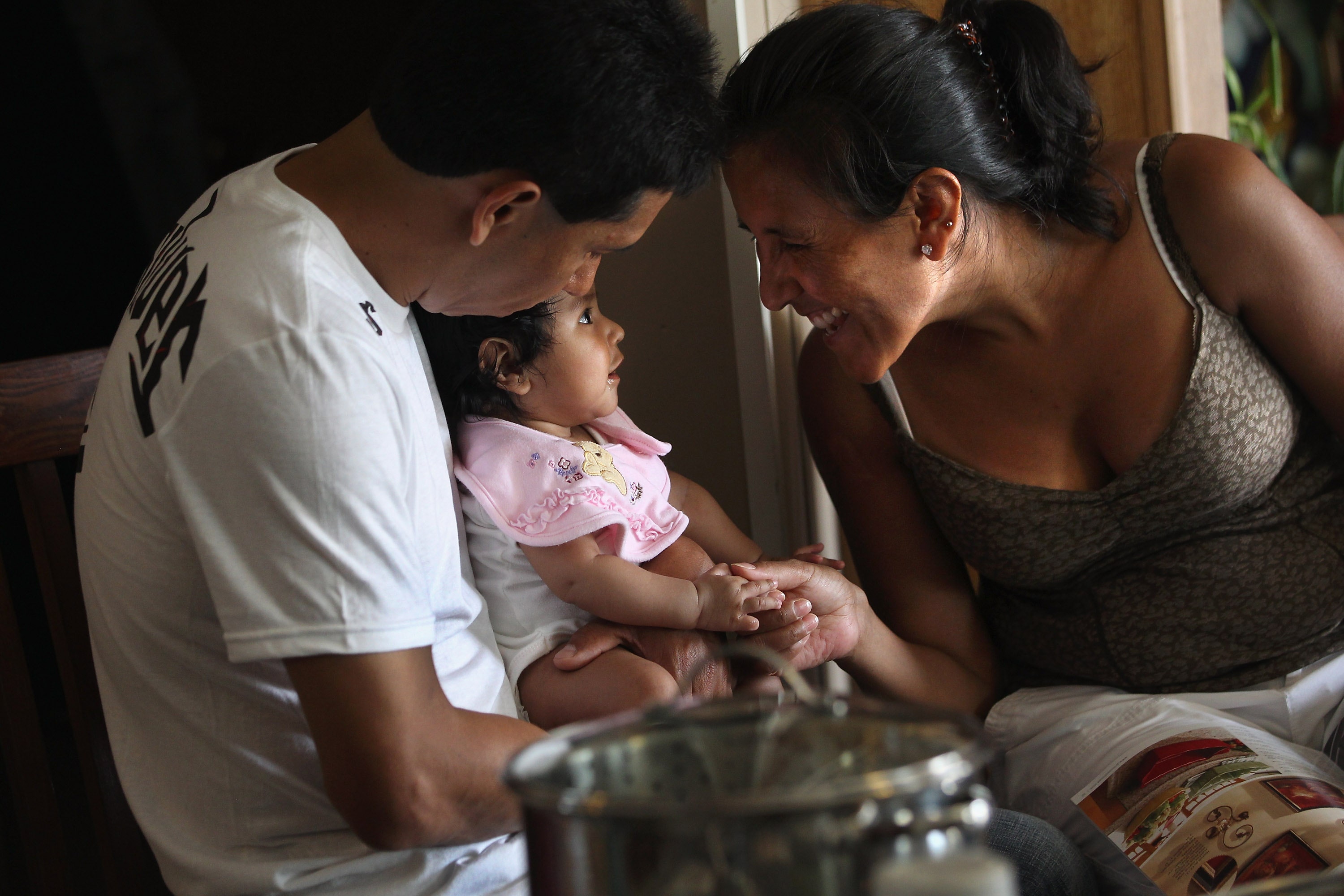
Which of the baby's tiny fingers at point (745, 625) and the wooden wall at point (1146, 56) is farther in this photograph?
the wooden wall at point (1146, 56)

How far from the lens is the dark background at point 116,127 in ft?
4.49

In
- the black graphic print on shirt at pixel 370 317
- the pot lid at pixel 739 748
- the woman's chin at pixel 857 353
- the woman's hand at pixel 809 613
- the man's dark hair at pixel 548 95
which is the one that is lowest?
the woman's hand at pixel 809 613

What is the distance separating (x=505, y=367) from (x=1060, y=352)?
0.68 meters

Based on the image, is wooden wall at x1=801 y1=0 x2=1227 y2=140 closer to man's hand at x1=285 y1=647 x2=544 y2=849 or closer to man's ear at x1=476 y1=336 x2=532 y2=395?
man's ear at x1=476 y1=336 x2=532 y2=395

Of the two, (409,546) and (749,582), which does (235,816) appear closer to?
(409,546)

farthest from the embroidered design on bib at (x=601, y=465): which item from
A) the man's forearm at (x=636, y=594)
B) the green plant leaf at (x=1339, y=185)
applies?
the green plant leaf at (x=1339, y=185)

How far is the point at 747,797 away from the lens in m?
0.40

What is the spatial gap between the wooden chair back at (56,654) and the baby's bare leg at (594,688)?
0.42 meters

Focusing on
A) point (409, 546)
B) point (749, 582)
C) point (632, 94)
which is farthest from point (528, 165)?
point (749, 582)

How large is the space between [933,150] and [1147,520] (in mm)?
500

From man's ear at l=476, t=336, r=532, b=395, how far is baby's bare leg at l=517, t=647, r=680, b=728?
301 millimetres

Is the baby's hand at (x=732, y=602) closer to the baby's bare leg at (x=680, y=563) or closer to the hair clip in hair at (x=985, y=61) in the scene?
the baby's bare leg at (x=680, y=563)

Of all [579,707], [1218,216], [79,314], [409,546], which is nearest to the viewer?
[409,546]

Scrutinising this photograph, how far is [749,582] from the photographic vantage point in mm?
1106
